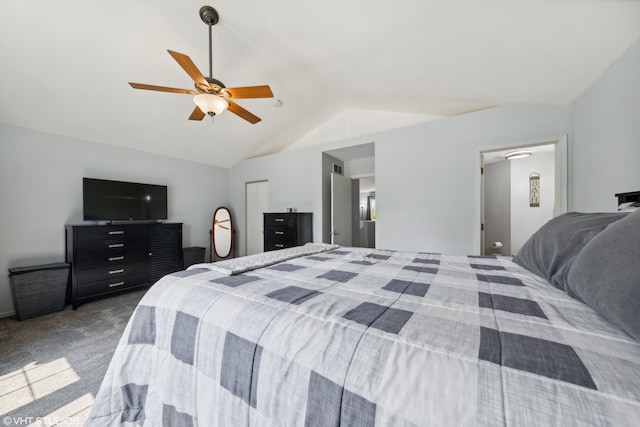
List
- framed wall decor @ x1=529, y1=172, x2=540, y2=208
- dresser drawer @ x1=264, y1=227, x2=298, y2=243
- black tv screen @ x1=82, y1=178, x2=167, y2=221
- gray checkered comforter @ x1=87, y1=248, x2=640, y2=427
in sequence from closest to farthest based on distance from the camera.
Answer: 1. gray checkered comforter @ x1=87, y1=248, x2=640, y2=427
2. black tv screen @ x1=82, y1=178, x2=167, y2=221
3. dresser drawer @ x1=264, y1=227, x2=298, y2=243
4. framed wall decor @ x1=529, y1=172, x2=540, y2=208

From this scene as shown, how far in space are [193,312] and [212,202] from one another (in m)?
4.22

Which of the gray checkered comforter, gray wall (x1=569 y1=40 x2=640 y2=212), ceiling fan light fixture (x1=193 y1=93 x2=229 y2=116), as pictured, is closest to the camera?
the gray checkered comforter

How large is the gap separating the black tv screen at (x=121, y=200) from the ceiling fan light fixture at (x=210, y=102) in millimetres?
2388

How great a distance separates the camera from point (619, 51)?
1.56 metres

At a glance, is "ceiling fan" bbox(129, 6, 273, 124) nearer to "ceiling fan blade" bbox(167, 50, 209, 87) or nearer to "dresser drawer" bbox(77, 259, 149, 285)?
"ceiling fan blade" bbox(167, 50, 209, 87)

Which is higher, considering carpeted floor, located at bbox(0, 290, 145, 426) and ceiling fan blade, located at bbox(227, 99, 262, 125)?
ceiling fan blade, located at bbox(227, 99, 262, 125)

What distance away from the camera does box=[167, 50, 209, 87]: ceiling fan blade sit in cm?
152

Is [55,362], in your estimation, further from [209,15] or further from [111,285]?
[209,15]

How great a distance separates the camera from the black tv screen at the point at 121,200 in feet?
9.82

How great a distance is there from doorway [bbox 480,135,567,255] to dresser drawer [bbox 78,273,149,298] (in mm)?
5738

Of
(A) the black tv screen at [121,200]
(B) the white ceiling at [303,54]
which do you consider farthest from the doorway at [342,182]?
(A) the black tv screen at [121,200]

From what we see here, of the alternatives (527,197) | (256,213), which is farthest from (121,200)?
(527,197)

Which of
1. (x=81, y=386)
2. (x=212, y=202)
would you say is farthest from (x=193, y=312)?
(x=212, y=202)

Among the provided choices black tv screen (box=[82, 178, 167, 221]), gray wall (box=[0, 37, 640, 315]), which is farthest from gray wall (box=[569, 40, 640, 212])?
black tv screen (box=[82, 178, 167, 221])
